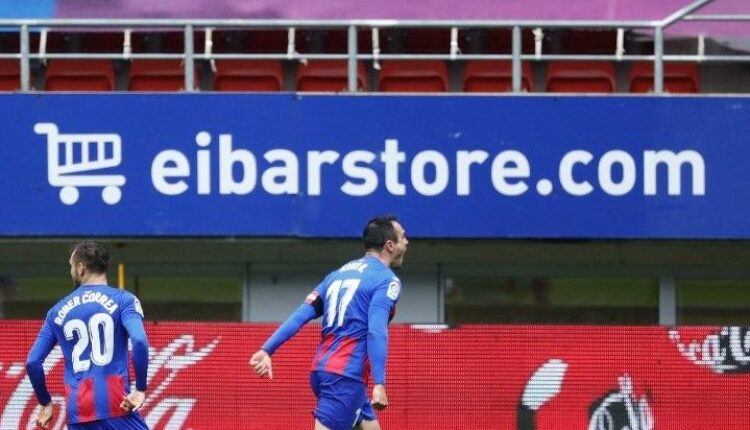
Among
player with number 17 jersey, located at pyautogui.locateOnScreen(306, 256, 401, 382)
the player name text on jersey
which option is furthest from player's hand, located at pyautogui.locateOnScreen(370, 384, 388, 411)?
the player name text on jersey

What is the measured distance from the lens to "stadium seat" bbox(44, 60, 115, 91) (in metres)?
13.7

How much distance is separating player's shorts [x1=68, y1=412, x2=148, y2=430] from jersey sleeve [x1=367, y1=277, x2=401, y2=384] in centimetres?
124

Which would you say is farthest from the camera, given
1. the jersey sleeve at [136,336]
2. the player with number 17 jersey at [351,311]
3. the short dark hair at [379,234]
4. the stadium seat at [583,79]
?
the stadium seat at [583,79]

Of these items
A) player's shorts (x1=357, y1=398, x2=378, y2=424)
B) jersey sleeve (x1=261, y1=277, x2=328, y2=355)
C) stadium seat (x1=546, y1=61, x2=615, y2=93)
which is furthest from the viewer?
stadium seat (x1=546, y1=61, x2=615, y2=93)

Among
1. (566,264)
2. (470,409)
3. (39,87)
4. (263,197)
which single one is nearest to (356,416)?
(470,409)

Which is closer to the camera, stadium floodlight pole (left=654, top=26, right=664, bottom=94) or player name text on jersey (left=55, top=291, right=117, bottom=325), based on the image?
player name text on jersey (left=55, top=291, right=117, bottom=325)

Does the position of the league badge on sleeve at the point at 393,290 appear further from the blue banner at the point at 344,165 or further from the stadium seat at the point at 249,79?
the stadium seat at the point at 249,79

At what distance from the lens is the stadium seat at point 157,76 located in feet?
45.3

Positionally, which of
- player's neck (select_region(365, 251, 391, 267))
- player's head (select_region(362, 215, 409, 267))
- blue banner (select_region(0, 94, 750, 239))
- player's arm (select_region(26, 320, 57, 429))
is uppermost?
blue banner (select_region(0, 94, 750, 239))

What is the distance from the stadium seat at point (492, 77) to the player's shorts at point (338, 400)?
629cm

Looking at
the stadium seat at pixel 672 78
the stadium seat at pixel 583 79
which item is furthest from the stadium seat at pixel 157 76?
the stadium seat at pixel 672 78

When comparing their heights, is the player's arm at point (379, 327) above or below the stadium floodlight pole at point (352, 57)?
below

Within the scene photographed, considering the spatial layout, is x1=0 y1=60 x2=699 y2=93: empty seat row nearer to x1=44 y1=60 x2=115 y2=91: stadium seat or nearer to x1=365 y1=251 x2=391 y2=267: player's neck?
x1=44 y1=60 x2=115 y2=91: stadium seat

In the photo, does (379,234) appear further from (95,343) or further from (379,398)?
(95,343)
